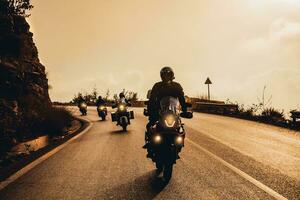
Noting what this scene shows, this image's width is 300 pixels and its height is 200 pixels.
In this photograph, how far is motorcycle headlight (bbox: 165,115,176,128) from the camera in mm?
7152

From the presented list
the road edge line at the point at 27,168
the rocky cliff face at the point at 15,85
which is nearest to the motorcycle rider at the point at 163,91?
the road edge line at the point at 27,168

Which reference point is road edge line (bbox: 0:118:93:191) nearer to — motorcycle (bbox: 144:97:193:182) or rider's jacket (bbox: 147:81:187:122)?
motorcycle (bbox: 144:97:193:182)

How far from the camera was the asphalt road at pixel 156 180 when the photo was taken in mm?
6445

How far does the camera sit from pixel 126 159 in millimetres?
9836

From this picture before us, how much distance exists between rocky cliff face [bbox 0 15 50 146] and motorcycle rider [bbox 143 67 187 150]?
20.5 feet

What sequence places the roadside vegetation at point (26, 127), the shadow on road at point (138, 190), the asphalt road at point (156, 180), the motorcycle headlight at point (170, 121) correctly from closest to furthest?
the shadow on road at point (138, 190), the asphalt road at point (156, 180), the motorcycle headlight at point (170, 121), the roadside vegetation at point (26, 127)

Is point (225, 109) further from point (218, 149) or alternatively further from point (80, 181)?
point (80, 181)

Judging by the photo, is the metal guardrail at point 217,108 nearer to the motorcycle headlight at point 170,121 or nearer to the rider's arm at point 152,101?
the rider's arm at point 152,101

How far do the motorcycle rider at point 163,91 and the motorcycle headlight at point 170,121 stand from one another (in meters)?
0.66

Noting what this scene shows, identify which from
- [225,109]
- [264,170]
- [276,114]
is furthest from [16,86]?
[225,109]

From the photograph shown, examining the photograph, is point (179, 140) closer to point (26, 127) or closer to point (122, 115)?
point (26, 127)

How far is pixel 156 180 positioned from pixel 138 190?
36.3 inches

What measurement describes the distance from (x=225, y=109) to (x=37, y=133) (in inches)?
669

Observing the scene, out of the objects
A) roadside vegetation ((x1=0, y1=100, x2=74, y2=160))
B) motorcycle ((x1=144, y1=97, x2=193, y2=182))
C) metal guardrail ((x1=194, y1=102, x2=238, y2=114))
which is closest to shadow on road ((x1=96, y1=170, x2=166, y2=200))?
motorcycle ((x1=144, y1=97, x2=193, y2=182))
